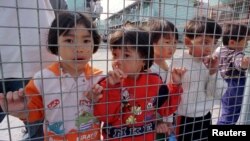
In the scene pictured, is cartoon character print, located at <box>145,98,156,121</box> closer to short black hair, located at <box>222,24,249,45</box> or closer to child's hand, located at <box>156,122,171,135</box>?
child's hand, located at <box>156,122,171,135</box>

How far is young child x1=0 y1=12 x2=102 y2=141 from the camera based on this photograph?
0.65 metres

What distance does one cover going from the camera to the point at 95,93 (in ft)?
2.17

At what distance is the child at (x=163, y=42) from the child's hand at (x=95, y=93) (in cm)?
18

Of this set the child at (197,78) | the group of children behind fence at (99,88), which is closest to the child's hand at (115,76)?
the group of children behind fence at (99,88)

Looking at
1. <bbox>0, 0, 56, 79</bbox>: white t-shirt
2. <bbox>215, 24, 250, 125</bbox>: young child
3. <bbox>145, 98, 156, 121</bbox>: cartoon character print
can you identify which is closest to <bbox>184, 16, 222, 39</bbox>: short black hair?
<bbox>215, 24, 250, 125</bbox>: young child

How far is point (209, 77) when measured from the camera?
1039 mm

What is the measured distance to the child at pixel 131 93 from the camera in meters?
0.72

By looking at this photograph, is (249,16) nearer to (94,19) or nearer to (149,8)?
(149,8)

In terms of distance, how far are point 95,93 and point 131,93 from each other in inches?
6.9

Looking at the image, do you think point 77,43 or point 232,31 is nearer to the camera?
point 77,43

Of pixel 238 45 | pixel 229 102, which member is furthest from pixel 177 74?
pixel 229 102

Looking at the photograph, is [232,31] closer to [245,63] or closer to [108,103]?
[245,63]

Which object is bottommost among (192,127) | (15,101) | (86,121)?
(192,127)

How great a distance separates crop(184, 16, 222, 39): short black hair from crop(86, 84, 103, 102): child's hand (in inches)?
13.2
